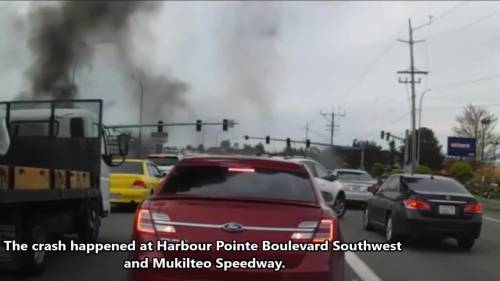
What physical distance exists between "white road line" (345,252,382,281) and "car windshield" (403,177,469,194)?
8.26ft

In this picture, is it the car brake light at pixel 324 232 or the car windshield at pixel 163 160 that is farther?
the car windshield at pixel 163 160

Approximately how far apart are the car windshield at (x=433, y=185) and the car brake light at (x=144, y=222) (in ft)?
26.1

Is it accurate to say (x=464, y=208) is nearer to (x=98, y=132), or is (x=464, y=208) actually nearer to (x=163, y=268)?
(x=98, y=132)

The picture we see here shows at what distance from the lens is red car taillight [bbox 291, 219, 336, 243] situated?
18.3 ft

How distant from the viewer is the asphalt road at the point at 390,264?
28.8 feet

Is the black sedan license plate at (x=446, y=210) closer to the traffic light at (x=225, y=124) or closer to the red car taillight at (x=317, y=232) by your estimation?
the red car taillight at (x=317, y=232)

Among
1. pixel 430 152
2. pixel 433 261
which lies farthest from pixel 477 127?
pixel 433 261

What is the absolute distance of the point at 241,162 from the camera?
21.6ft

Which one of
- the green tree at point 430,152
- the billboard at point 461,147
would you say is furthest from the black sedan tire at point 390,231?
the green tree at point 430,152

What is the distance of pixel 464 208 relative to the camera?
12.4 metres

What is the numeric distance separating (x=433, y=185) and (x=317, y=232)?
26.0 feet

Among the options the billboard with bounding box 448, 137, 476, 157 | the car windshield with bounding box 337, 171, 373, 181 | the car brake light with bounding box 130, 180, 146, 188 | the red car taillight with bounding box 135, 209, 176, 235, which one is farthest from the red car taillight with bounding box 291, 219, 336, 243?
the billboard with bounding box 448, 137, 476, 157

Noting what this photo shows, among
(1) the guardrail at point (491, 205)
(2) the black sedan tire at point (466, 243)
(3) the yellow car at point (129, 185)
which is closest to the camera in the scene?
(2) the black sedan tire at point (466, 243)

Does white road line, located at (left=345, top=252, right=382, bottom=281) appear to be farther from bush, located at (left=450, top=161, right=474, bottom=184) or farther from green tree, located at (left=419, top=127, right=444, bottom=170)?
green tree, located at (left=419, top=127, right=444, bottom=170)
